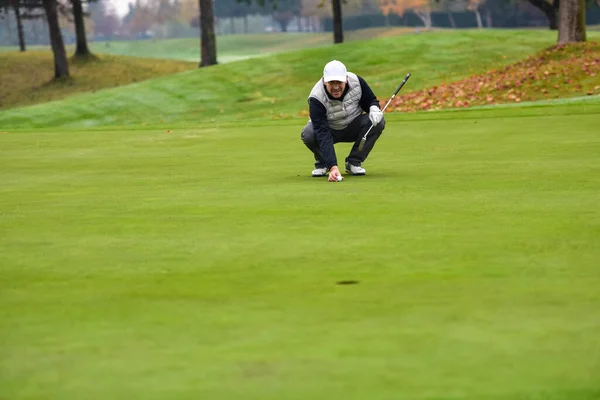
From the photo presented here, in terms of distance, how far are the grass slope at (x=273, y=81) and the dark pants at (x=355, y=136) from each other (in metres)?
21.8

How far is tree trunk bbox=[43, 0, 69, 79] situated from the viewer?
189ft

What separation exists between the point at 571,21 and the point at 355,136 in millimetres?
25763

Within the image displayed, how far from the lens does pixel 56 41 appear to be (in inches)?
2275

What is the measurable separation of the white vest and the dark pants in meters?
0.10

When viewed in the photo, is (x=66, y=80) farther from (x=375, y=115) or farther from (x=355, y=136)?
(x=375, y=115)

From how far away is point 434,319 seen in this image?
17.9ft

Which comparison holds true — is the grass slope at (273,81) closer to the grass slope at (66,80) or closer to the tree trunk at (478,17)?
the grass slope at (66,80)

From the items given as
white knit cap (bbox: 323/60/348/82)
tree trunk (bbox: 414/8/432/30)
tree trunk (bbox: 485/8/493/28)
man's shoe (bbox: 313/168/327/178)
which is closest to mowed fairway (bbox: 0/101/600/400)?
man's shoe (bbox: 313/168/327/178)

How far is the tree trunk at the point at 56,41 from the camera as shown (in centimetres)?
5762

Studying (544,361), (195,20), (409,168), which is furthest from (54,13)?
(195,20)

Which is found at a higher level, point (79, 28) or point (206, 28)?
point (206, 28)

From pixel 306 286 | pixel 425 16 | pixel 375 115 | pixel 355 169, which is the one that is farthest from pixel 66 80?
pixel 425 16

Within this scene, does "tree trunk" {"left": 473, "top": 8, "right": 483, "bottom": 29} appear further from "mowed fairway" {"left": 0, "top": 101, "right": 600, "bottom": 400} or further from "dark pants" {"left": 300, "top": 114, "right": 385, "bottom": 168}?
"mowed fairway" {"left": 0, "top": 101, "right": 600, "bottom": 400}

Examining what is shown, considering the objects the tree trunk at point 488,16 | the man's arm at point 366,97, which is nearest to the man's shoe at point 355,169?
the man's arm at point 366,97
